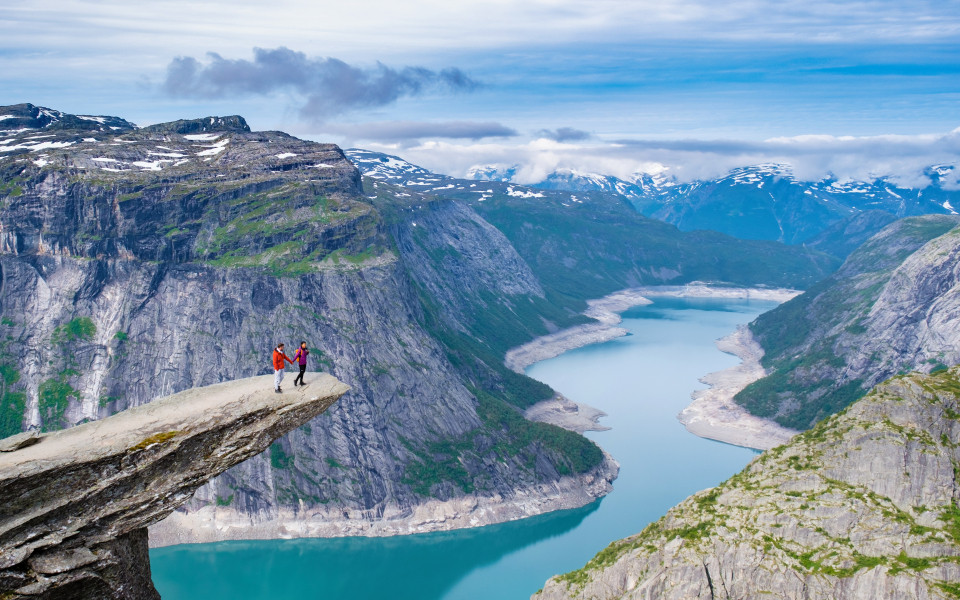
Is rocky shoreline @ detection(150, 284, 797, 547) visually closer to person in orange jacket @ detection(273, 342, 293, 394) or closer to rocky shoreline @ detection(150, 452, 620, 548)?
rocky shoreline @ detection(150, 452, 620, 548)

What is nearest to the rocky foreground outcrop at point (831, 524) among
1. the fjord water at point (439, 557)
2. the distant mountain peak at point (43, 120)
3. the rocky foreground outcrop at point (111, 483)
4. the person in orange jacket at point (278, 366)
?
the person in orange jacket at point (278, 366)

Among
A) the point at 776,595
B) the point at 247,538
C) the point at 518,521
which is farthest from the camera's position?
the point at 518,521

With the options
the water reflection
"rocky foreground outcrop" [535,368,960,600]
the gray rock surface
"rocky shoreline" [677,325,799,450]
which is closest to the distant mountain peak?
the gray rock surface

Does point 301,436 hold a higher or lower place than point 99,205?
lower

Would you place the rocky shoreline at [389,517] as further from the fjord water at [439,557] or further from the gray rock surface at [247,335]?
the fjord water at [439,557]

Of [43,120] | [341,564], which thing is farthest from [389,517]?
[43,120]

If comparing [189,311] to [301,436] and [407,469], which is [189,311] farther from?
[407,469]

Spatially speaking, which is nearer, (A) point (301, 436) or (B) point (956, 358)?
(A) point (301, 436)

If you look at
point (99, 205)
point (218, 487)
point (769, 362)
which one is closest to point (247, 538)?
point (218, 487)
